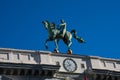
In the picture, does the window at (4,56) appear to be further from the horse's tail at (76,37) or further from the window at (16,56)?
the horse's tail at (76,37)

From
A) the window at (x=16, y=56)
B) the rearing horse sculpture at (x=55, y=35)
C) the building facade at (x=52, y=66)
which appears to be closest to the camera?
the building facade at (x=52, y=66)

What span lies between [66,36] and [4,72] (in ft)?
30.0

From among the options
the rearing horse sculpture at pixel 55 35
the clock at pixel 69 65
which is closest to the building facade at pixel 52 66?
the clock at pixel 69 65

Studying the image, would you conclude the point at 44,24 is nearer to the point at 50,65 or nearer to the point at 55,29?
the point at 55,29

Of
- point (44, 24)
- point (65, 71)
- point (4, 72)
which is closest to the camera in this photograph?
point (4, 72)

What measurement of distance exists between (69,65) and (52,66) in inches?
107

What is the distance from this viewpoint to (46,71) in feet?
142

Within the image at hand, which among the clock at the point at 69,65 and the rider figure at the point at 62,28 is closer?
the clock at the point at 69,65

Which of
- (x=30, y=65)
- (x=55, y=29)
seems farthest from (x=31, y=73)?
(x=55, y=29)

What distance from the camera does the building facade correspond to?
4219 cm

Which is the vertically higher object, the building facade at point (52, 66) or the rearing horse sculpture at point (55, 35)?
the rearing horse sculpture at point (55, 35)

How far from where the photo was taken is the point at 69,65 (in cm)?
4550

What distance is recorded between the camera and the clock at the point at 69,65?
4528 cm

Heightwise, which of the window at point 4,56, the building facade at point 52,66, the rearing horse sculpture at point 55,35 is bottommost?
the building facade at point 52,66
